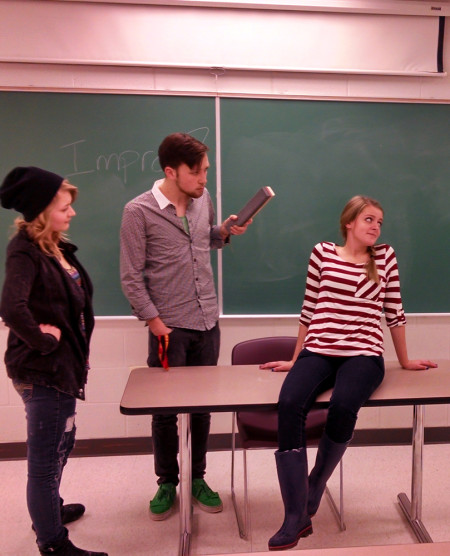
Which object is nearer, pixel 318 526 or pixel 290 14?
pixel 318 526

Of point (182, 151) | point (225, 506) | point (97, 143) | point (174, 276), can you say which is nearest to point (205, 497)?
point (225, 506)

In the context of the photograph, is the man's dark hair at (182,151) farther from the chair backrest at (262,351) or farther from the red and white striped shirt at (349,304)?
the chair backrest at (262,351)

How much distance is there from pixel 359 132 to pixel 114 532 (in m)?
2.42

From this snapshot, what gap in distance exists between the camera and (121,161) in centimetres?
273

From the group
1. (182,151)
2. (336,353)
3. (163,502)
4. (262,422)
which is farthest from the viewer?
(163,502)

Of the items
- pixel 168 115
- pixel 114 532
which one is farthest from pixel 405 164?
pixel 114 532

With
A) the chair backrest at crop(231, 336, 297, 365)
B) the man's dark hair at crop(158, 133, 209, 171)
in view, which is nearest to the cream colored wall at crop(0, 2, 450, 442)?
the chair backrest at crop(231, 336, 297, 365)

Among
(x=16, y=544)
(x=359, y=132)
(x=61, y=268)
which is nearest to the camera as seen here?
(x=61, y=268)

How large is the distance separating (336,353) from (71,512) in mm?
1439

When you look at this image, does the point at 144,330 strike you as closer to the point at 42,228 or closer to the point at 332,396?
the point at 42,228

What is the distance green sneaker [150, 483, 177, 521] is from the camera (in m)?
2.31

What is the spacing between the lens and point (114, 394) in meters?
2.89

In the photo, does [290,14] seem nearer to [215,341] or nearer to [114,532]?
[215,341]

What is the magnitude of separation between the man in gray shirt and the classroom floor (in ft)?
0.50
